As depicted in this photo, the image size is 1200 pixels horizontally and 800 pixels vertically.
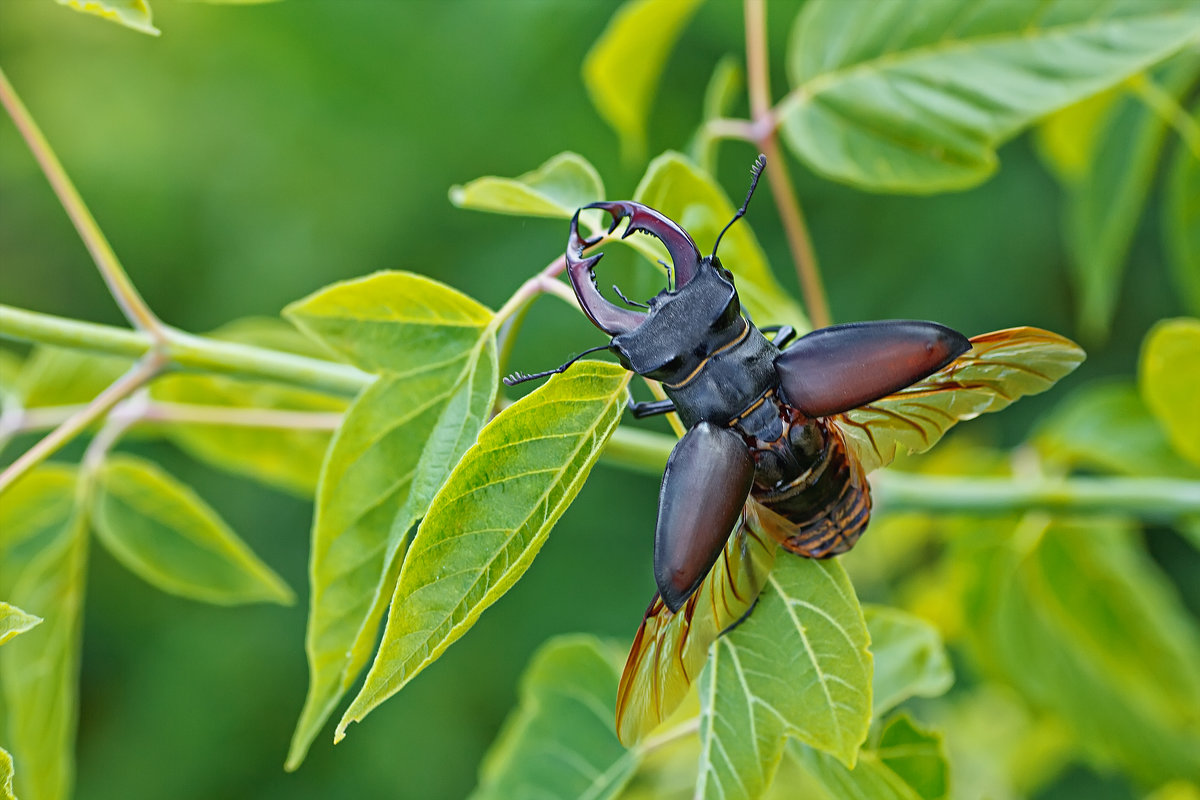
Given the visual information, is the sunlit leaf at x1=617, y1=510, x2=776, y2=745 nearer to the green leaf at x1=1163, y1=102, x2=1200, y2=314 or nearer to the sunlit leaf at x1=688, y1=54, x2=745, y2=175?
the sunlit leaf at x1=688, y1=54, x2=745, y2=175

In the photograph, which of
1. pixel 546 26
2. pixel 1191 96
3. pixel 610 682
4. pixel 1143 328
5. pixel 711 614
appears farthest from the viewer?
pixel 1143 328

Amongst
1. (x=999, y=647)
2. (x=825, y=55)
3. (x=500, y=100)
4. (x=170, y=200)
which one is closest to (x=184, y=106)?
(x=170, y=200)

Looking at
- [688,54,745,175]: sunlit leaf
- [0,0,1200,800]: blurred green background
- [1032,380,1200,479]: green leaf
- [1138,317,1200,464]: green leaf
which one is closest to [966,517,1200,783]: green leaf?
[1032,380,1200,479]: green leaf

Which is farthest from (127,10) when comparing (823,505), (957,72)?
(957,72)

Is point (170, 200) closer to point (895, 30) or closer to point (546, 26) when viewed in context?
point (546, 26)

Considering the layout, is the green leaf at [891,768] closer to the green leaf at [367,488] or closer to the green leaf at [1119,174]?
the green leaf at [367,488]

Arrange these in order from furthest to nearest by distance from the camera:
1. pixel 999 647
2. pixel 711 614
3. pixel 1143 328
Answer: pixel 1143 328 < pixel 999 647 < pixel 711 614

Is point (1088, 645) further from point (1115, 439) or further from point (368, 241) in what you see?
point (368, 241)
